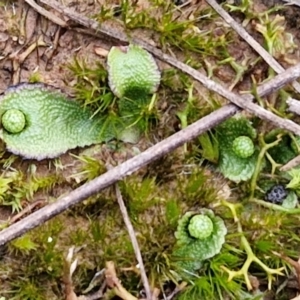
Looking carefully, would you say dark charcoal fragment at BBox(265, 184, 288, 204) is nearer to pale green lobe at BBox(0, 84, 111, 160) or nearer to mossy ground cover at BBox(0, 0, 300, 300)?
mossy ground cover at BBox(0, 0, 300, 300)

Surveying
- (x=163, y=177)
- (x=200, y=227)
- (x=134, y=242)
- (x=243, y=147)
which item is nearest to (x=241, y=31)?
(x=243, y=147)

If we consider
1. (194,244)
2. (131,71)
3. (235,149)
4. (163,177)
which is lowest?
(194,244)

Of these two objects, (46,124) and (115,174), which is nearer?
(115,174)

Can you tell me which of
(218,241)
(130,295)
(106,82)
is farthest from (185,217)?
(106,82)

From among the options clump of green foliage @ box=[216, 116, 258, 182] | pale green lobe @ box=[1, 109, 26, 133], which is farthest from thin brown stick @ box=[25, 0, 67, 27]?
clump of green foliage @ box=[216, 116, 258, 182]

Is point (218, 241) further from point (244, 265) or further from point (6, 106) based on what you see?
point (6, 106)

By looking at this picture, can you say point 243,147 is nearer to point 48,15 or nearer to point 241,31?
point 241,31

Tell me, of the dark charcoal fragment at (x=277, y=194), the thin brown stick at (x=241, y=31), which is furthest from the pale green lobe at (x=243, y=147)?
the thin brown stick at (x=241, y=31)
